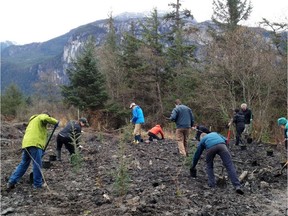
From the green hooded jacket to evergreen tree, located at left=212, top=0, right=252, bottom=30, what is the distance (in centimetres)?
2188

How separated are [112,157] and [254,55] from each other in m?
10.9

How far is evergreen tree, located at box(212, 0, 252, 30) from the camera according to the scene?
2761 centimetres

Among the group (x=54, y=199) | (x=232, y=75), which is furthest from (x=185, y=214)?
(x=232, y=75)

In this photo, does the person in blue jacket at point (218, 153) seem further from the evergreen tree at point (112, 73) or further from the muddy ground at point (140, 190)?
the evergreen tree at point (112, 73)

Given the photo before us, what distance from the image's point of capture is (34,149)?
7.85 m

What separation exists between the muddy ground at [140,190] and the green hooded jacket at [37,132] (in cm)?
101

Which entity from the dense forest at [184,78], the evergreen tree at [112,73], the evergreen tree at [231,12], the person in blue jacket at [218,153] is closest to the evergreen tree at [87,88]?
the dense forest at [184,78]

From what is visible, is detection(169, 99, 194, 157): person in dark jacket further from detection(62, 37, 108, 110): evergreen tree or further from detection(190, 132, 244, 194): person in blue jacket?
detection(62, 37, 108, 110): evergreen tree

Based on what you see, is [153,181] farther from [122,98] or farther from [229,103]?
[122,98]

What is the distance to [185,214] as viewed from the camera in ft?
20.0

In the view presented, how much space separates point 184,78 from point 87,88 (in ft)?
22.8

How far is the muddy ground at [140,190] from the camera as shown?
6.49 metres

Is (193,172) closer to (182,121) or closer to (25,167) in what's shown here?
(182,121)

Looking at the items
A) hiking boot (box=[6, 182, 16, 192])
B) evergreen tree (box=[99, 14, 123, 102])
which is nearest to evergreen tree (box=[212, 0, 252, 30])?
evergreen tree (box=[99, 14, 123, 102])
